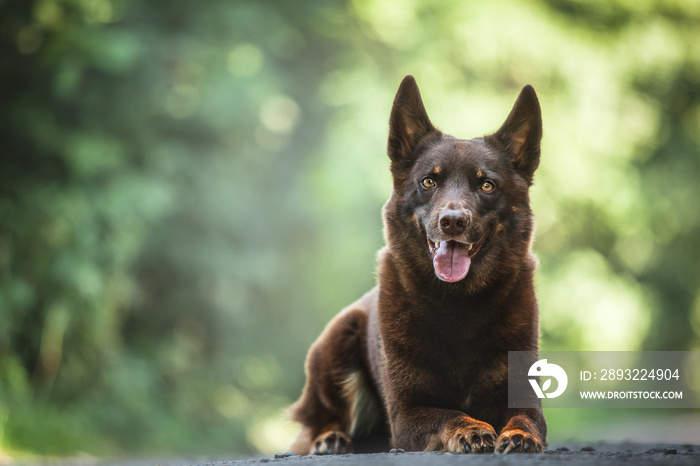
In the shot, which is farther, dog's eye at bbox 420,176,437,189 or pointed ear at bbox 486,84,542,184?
pointed ear at bbox 486,84,542,184

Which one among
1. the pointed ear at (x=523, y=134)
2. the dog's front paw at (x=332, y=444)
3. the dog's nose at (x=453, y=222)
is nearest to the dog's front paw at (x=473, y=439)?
the dog's nose at (x=453, y=222)

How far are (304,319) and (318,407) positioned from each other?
9.29m

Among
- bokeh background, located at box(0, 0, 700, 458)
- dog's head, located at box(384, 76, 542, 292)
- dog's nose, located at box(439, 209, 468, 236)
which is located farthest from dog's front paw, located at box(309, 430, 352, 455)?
bokeh background, located at box(0, 0, 700, 458)

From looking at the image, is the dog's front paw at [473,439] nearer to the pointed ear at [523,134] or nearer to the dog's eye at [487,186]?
the dog's eye at [487,186]

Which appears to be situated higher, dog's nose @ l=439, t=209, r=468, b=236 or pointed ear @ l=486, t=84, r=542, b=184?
pointed ear @ l=486, t=84, r=542, b=184

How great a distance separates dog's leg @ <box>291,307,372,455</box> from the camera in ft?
18.0

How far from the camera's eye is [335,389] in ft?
18.2

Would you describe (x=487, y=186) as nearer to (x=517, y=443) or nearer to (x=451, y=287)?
(x=451, y=287)

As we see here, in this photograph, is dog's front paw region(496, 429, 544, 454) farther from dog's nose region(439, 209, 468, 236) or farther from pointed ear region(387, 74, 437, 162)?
pointed ear region(387, 74, 437, 162)

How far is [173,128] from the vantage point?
12602mm

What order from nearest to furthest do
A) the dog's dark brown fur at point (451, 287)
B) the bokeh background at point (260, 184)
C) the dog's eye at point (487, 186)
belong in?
the dog's dark brown fur at point (451, 287) → the dog's eye at point (487, 186) → the bokeh background at point (260, 184)

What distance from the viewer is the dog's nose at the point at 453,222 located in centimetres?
436

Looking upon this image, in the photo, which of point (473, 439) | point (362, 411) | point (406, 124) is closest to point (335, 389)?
point (362, 411)

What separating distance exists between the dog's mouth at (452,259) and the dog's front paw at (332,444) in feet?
5.10
